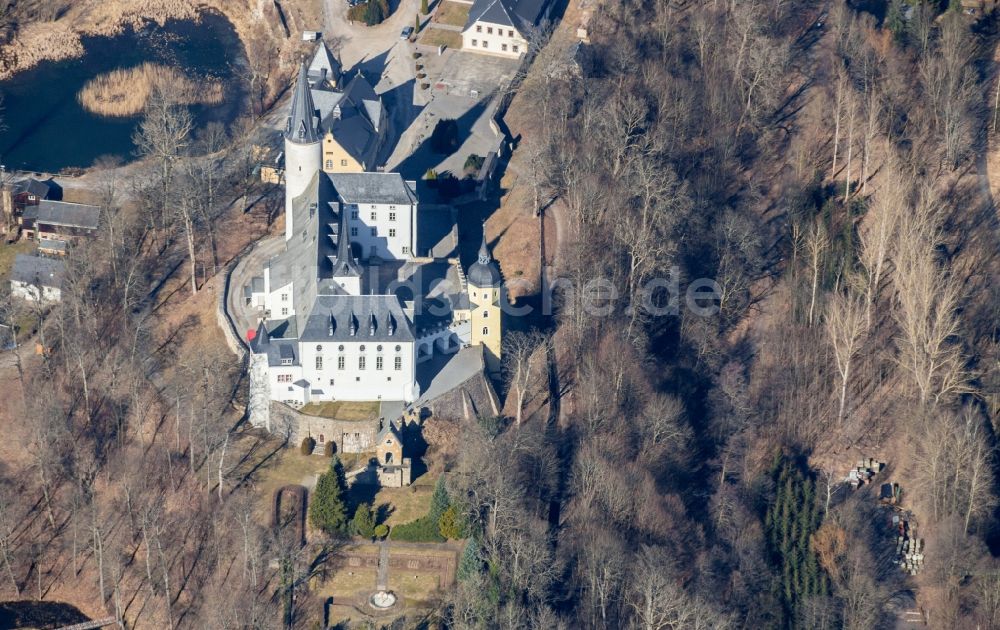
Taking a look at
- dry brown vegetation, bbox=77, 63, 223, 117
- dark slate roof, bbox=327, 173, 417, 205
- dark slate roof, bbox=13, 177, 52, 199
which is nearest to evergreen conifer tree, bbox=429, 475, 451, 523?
dark slate roof, bbox=327, 173, 417, 205

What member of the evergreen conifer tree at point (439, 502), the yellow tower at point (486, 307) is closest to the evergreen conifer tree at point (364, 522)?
the evergreen conifer tree at point (439, 502)

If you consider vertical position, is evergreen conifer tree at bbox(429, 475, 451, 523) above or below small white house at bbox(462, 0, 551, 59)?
below

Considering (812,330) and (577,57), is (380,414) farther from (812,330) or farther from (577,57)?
(577,57)

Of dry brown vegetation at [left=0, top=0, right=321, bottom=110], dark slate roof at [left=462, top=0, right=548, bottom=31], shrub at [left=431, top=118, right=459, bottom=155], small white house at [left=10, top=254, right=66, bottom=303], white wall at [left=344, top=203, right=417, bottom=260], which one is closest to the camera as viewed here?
white wall at [left=344, top=203, right=417, bottom=260]

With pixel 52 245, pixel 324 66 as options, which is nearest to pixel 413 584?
pixel 52 245

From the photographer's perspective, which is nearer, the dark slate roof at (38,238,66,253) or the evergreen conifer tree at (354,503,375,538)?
the evergreen conifer tree at (354,503,375,538)

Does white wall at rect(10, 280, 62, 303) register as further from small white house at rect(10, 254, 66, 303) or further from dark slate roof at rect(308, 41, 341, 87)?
dark slate roof at rect(308, 41, 341, 87)
